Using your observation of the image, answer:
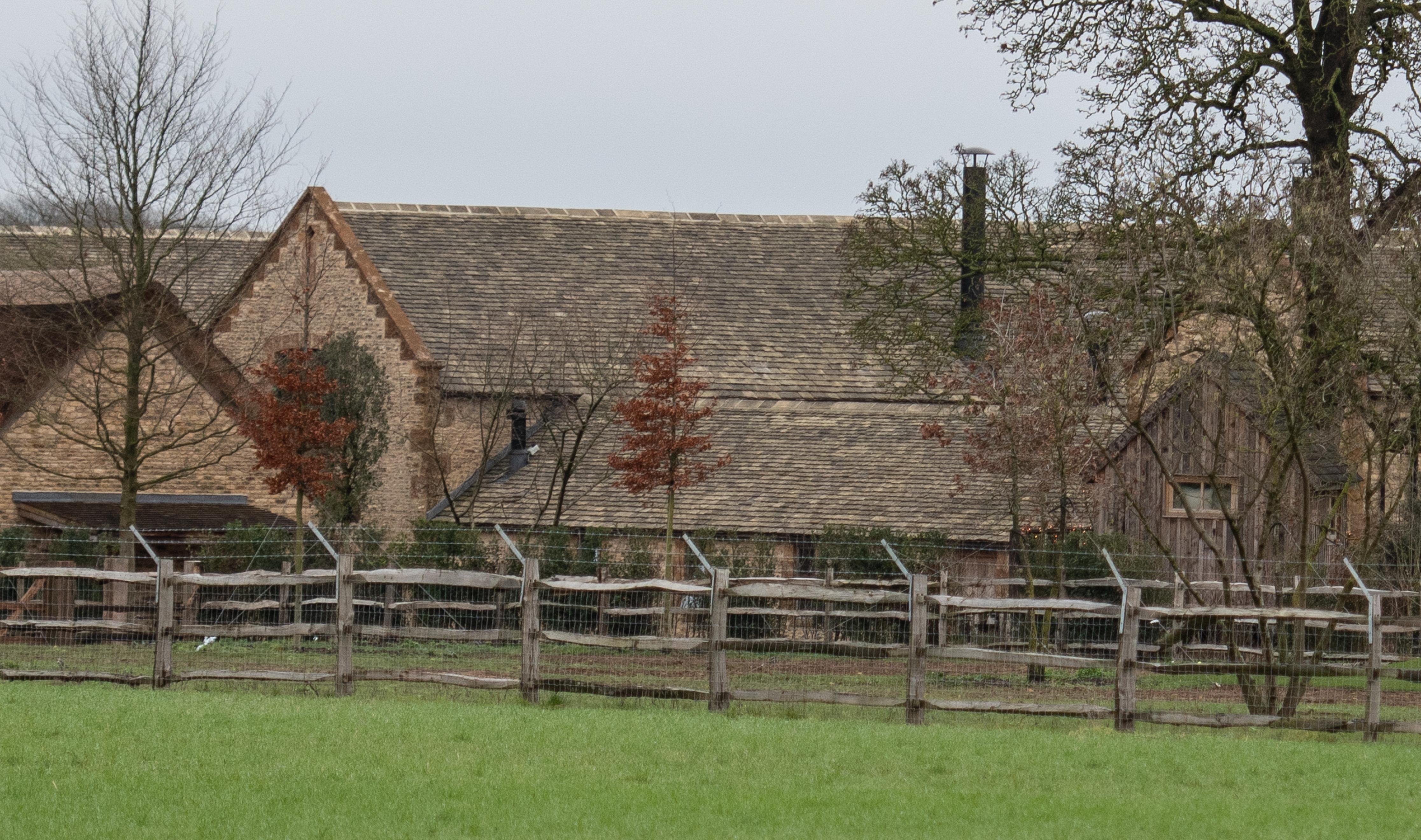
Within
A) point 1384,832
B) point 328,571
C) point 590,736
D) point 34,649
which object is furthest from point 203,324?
point 1384,832

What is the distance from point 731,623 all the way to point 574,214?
55.7 feet

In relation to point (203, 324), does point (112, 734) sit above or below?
below

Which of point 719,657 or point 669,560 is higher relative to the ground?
point 669,560

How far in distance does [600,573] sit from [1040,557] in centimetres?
668

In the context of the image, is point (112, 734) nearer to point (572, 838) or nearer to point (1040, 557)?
point (572, 838)

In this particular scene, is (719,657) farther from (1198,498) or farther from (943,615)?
(1198,498)

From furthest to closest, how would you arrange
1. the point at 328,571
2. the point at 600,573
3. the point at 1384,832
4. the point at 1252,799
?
1. the point at 600,573
2. the point at 328,571
3. the point at 1252,799
4. the point at 1384,832

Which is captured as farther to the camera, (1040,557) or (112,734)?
(1040,557)

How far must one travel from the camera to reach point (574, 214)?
38500 millimetres

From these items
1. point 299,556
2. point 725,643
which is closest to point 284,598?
point 299,556

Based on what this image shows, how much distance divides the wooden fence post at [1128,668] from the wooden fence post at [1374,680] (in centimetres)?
209

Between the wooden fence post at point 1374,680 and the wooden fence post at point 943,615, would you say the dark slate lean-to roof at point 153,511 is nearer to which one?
the wooden fence post at point 943,615

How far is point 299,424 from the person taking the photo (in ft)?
78.9

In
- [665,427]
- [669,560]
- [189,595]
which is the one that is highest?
[665,427]
